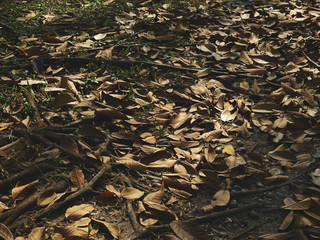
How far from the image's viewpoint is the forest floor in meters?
1.71

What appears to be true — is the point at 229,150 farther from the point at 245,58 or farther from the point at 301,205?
the point at 245,58

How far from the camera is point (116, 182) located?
1903mm

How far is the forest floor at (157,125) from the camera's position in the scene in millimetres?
1707

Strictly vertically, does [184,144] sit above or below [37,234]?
below

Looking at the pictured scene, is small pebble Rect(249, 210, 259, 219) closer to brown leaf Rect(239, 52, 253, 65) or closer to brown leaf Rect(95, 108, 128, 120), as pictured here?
brown leaf Rect(95, 108, 128, 120)

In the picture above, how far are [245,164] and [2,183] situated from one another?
133 cm

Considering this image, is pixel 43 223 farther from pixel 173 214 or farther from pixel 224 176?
pixel 224 176

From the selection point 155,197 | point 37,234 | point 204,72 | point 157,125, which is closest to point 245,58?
point 204,72

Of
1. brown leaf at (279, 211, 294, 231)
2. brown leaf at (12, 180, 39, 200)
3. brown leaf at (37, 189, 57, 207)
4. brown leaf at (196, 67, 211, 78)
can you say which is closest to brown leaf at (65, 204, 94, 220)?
brown leaf at (37, 189, 57, 207)

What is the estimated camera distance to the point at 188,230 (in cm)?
163

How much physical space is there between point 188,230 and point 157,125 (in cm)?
85

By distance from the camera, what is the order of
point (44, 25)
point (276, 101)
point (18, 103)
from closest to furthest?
point (18, 103)
point (276, 101)
point (44, 25)

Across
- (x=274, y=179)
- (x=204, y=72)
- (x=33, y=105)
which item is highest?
(x=33, y=105)

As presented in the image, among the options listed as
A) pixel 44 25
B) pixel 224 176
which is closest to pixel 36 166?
pixel 224 176
